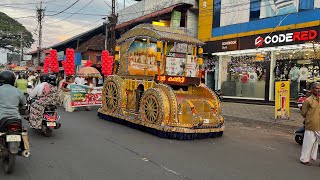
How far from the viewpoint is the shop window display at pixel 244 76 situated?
59.6 ft

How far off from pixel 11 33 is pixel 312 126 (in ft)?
203

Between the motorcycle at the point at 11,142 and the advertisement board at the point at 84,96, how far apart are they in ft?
30.7

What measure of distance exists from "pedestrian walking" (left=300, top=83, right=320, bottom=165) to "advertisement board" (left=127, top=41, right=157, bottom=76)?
564cm

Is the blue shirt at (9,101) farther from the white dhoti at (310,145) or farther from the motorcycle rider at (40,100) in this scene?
the white dhoti at (310,145)

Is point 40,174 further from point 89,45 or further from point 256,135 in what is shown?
point 89,45

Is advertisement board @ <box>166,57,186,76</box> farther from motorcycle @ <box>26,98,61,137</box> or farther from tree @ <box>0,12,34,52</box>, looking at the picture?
tree @ <box>0,12,34,52</box>

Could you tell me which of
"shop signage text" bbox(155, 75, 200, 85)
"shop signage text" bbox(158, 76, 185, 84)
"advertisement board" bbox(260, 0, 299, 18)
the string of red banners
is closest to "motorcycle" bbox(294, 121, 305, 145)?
"shop signage text" bbox(155, 75, 200, 85)

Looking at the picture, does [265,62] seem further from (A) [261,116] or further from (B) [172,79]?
(B) [172,79]

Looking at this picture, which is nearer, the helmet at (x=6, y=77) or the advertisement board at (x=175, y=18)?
the helmet at (x=6, y=77)

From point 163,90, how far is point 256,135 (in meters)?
3.39

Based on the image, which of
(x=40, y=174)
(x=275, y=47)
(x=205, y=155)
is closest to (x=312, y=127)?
(x=205, y=155)

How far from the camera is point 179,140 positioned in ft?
28.2

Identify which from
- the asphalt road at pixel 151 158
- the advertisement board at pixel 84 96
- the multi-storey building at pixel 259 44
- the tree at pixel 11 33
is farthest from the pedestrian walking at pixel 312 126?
the tree at pixel 11 33

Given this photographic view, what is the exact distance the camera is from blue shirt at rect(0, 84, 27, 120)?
5.53 m
